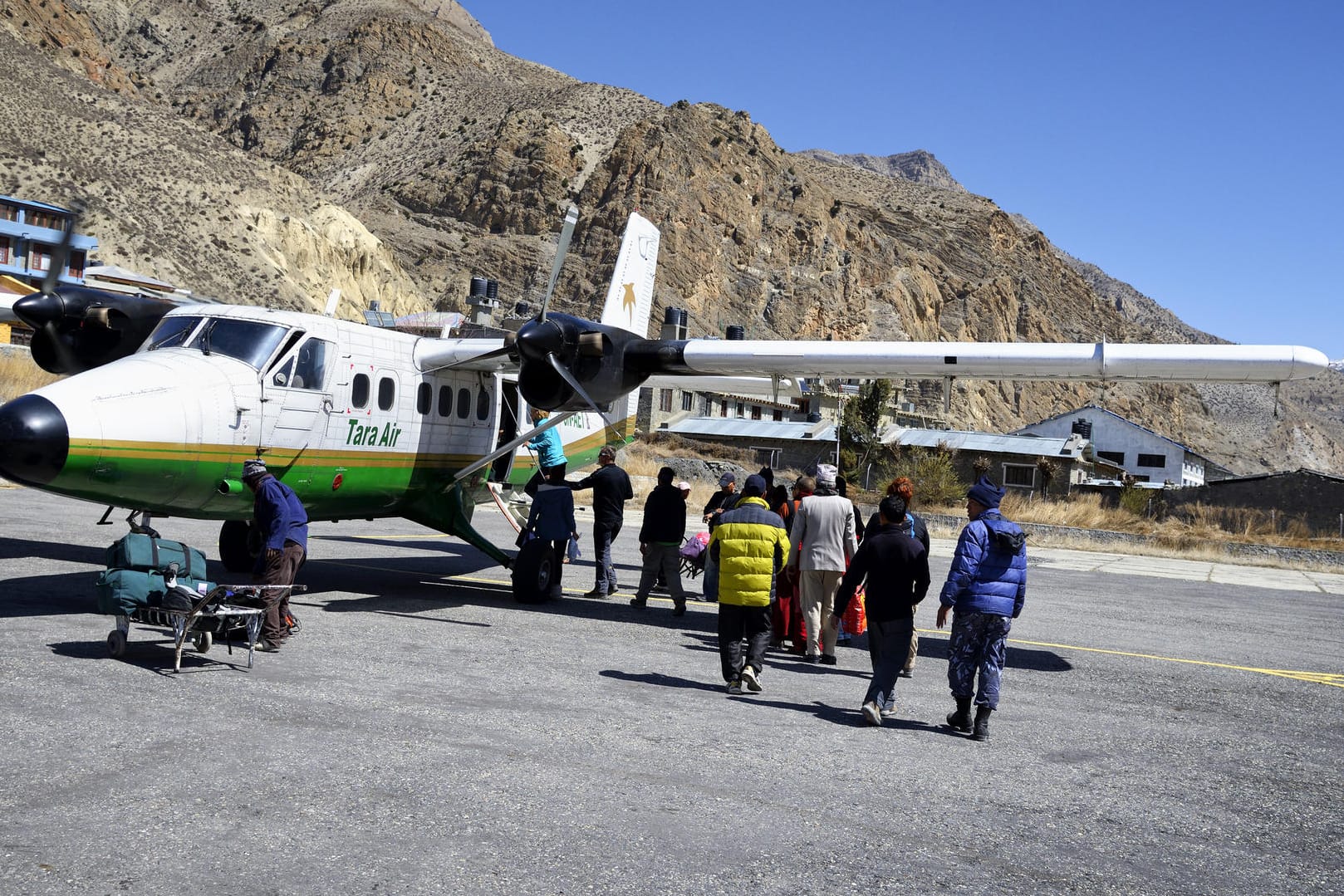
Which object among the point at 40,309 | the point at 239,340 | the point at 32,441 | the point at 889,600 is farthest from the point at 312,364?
the point at 889,600

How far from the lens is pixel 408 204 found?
407 feet

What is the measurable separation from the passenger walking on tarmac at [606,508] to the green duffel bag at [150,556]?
5819 millimetres

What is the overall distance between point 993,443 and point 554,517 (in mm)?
50743

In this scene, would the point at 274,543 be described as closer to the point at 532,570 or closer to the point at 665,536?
the point at 532,570

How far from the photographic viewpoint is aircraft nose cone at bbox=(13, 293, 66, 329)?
1398 cm

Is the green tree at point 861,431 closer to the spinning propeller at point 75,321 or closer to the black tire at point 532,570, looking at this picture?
the black tire at point 532,570

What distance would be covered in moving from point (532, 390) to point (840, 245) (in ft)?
412

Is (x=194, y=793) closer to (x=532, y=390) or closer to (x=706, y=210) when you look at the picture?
(x=532, y=390)

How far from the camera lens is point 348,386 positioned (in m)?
13.2

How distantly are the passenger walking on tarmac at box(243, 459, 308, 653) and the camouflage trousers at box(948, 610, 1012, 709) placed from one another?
5951 mm

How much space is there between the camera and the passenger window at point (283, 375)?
12.1m

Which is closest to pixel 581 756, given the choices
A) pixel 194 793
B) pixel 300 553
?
pixel 194 793

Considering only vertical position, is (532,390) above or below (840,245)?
below

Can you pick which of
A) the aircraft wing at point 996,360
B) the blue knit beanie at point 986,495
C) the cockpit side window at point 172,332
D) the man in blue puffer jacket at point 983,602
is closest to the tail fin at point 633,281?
the aircraft wing at point 996,360
